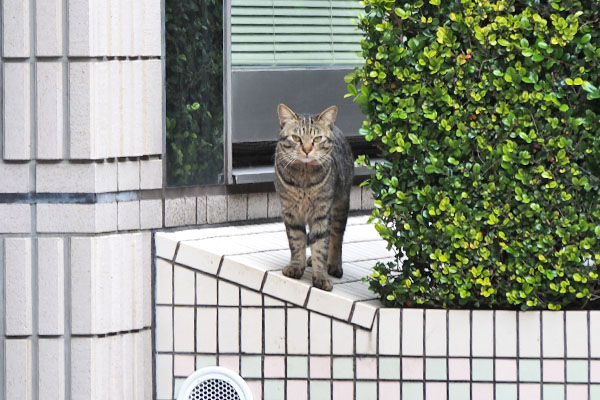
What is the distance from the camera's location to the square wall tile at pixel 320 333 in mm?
5938

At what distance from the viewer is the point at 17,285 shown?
6.07 metres

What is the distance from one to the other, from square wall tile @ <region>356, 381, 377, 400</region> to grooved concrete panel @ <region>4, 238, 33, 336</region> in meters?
1.79

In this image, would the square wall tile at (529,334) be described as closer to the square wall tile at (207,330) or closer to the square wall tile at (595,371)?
the square wall tile at (595,371)

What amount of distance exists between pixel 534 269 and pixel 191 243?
188 cm

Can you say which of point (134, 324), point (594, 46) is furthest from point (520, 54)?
point (134, 324)

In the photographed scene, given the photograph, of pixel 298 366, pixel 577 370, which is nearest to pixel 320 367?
pixel 298 366

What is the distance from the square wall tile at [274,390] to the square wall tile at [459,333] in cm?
92

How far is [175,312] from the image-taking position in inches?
246

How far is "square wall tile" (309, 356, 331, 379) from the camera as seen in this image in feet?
19.5

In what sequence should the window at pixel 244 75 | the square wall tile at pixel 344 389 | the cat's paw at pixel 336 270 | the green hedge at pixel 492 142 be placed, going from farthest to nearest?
the window at pixel 244 75
the cat's paw at pixel 336 270
the square wall tile at pixel 344 389
the green hedge at pixel 492 142

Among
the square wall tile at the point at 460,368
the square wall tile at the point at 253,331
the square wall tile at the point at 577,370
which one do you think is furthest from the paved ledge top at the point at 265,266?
the square wall tile at the point at 577,370

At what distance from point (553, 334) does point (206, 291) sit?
6.07 feet

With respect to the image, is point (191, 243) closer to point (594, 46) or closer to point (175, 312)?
point (175, 312)

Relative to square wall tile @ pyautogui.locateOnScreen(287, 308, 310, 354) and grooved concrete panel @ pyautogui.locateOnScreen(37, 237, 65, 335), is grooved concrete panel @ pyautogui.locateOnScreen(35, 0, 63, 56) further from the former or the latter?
square wall tile @ pyautogui.locateOnScreen(287, 308, 310, 354)
